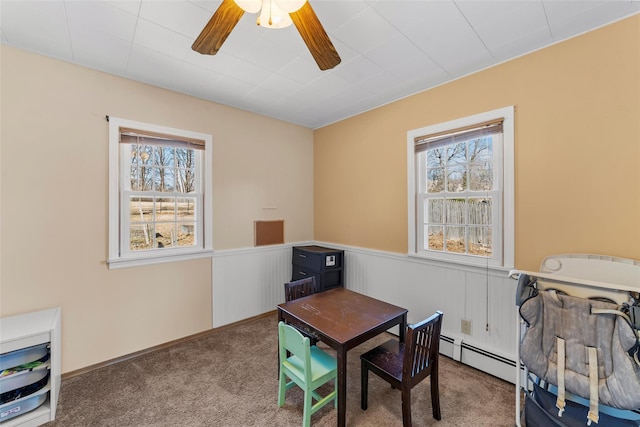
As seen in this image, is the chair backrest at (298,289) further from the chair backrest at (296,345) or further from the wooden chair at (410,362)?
the wooden chair at (410,362)

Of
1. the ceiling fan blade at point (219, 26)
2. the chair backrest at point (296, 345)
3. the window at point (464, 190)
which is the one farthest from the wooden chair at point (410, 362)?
the ceiling fan blade at point (219, 26)

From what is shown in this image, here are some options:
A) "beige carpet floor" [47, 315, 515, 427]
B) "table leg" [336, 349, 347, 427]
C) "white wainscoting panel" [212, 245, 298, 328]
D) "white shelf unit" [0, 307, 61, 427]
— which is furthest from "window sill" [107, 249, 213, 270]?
"table leg" [336, 349, 347, 427]

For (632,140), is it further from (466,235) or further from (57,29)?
(57,29)

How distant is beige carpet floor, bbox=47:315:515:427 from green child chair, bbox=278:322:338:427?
15 centimetres

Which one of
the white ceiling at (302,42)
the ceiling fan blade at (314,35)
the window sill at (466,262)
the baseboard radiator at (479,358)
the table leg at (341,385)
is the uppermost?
the white ceiling at (302,42)

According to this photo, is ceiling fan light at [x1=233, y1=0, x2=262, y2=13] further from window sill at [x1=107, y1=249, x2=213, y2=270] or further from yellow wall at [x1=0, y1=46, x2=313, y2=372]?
window sill at [x1=107, y1=249, x2=213, y2=270]

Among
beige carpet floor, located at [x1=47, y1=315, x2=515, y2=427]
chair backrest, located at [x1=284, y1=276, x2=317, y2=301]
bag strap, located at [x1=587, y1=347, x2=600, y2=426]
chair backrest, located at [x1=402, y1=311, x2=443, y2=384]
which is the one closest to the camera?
bag strap, located at [x1=587, y1=347, x2=600, y2=426]

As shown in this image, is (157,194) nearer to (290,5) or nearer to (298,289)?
(298,289)

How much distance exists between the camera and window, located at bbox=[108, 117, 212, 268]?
2465 millimetres

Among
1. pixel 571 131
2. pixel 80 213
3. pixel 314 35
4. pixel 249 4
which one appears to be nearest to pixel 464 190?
pixel 571 131

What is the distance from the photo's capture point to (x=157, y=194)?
8.98ft

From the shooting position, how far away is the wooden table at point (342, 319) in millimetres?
1617

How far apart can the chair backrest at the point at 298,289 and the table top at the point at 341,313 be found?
15 cm

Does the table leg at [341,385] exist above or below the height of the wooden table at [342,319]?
below
